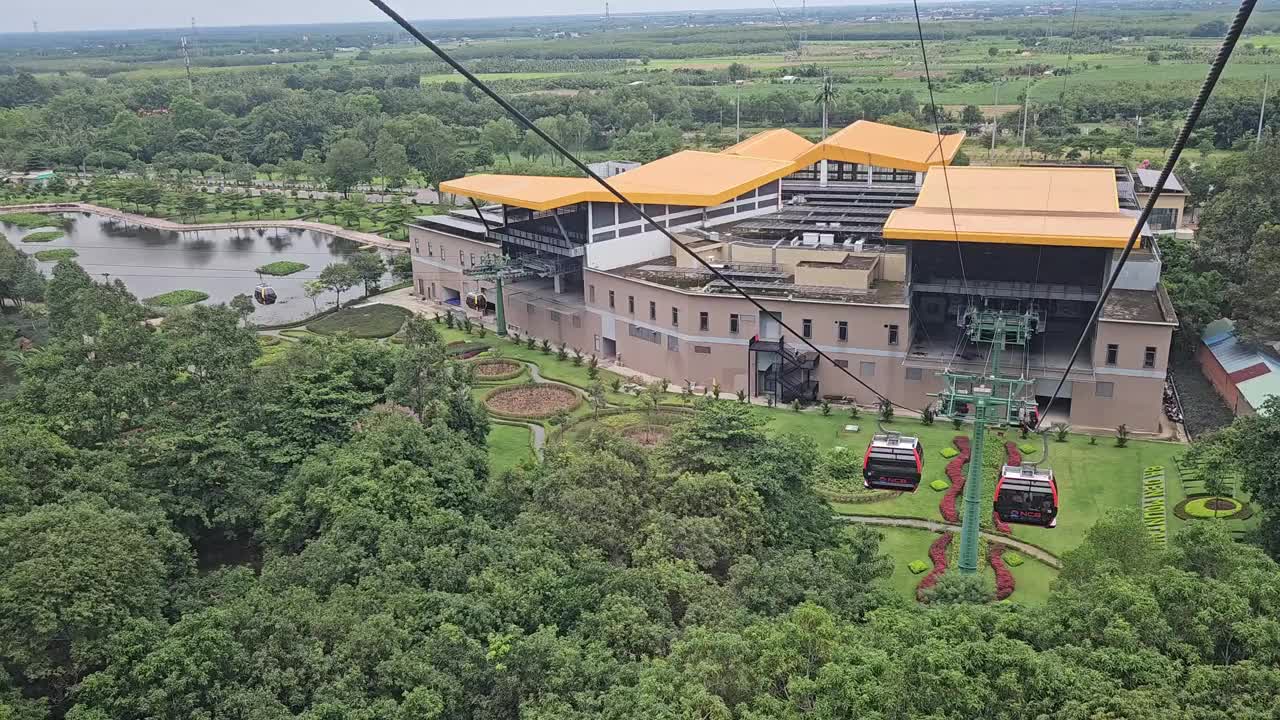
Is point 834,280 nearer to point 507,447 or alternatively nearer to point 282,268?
point 507,447

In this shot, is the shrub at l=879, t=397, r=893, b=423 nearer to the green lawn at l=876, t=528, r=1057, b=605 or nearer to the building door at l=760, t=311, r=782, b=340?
the building door at l=760, t=311, r=782, b=340

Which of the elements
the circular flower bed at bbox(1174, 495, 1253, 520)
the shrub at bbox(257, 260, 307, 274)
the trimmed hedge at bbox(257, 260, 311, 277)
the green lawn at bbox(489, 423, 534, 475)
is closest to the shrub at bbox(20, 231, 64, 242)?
the shrub at bbox(257, 260, 307, 274)

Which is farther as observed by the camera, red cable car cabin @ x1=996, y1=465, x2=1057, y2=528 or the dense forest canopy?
red cable car cabin @ x1=996, y1=465, x2=1057, y2=528

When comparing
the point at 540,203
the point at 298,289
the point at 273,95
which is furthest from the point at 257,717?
the point at 273,95

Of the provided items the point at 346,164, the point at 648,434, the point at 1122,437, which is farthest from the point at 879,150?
the point at 346,164

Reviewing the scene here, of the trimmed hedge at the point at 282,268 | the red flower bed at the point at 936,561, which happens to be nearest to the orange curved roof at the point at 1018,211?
the red flower bed at the point at 936,561

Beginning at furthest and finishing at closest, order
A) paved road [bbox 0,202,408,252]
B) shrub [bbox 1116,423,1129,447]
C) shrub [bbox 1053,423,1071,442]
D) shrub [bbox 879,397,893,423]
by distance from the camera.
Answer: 1. paved road [bbox 0,202,408,252]
2. shrub [bbox 879,397,893,423]
3. shrub [bbox 1053,423,1071,442]
4. shrub [bbox 1116,423,1129,447]
